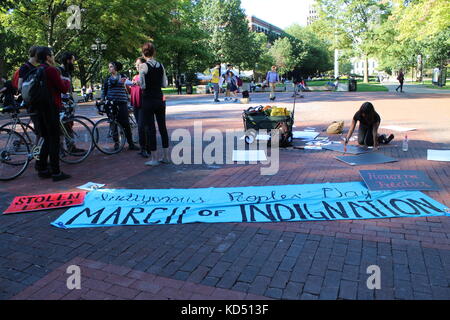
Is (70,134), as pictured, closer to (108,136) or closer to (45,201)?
(108,136)

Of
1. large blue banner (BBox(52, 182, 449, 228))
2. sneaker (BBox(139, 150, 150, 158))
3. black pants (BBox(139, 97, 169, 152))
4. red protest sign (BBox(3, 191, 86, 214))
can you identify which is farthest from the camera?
sneaker (BBox(139, 150, 150, 158))

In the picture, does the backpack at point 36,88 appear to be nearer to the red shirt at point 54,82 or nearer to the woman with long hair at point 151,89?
the red shirt at point 54,82

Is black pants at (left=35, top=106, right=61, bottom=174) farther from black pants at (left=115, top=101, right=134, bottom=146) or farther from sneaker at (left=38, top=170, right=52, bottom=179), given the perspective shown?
black pants at (left=115, top=101, right=134, bottom=146)

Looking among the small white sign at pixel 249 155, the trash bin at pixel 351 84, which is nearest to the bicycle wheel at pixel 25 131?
the small white sign at pixel 249 155

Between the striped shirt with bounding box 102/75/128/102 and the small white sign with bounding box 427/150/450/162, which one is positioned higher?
the striped shirt with bounding box 102/75/128/102

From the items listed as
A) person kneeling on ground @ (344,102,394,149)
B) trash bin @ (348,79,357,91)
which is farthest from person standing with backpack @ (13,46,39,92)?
trash bin @ (348,79,357,91)

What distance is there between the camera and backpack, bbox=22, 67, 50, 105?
5.41 m

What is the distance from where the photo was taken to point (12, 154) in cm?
602

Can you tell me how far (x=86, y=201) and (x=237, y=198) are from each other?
77.0 inches

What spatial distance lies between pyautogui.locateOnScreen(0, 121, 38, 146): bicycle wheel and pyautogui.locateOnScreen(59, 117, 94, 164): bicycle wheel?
1.71 ft

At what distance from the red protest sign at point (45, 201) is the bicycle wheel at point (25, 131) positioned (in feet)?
5.07

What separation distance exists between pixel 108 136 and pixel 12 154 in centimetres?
202

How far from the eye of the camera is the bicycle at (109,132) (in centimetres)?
737

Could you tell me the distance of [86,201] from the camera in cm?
477
